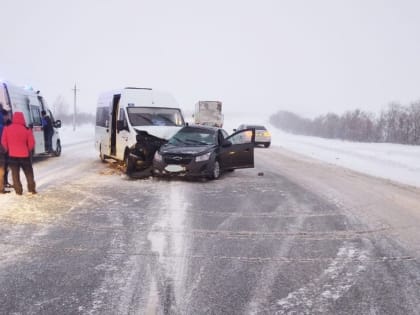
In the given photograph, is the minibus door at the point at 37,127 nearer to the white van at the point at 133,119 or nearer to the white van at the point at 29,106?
the white van at the point at 29,106

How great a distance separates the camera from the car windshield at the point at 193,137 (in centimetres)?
1346

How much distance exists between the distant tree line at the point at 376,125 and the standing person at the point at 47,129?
33.5m

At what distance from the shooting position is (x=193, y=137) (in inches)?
541

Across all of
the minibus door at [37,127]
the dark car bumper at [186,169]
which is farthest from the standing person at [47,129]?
the dark car bumper at [186,169]

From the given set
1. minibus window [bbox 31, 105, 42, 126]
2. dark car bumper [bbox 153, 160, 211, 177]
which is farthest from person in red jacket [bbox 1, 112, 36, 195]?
minibus window [bbox 31, 105, 42, 126]

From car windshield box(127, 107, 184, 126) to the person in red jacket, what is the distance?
4.80 meters

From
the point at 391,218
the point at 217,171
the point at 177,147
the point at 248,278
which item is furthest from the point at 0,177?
the point at 391,218

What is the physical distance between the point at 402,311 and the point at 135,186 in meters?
8.01

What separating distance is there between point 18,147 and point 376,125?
46355 millimetres

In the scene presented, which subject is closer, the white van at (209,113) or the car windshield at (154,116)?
the car windshield at (154,116)

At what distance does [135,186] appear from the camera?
11.3 m

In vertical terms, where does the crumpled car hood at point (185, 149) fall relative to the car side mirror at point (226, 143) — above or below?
below

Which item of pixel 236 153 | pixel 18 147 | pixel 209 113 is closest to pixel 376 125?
pixel 209 113

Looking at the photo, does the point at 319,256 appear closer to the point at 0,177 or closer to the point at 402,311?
the point at 402,311
